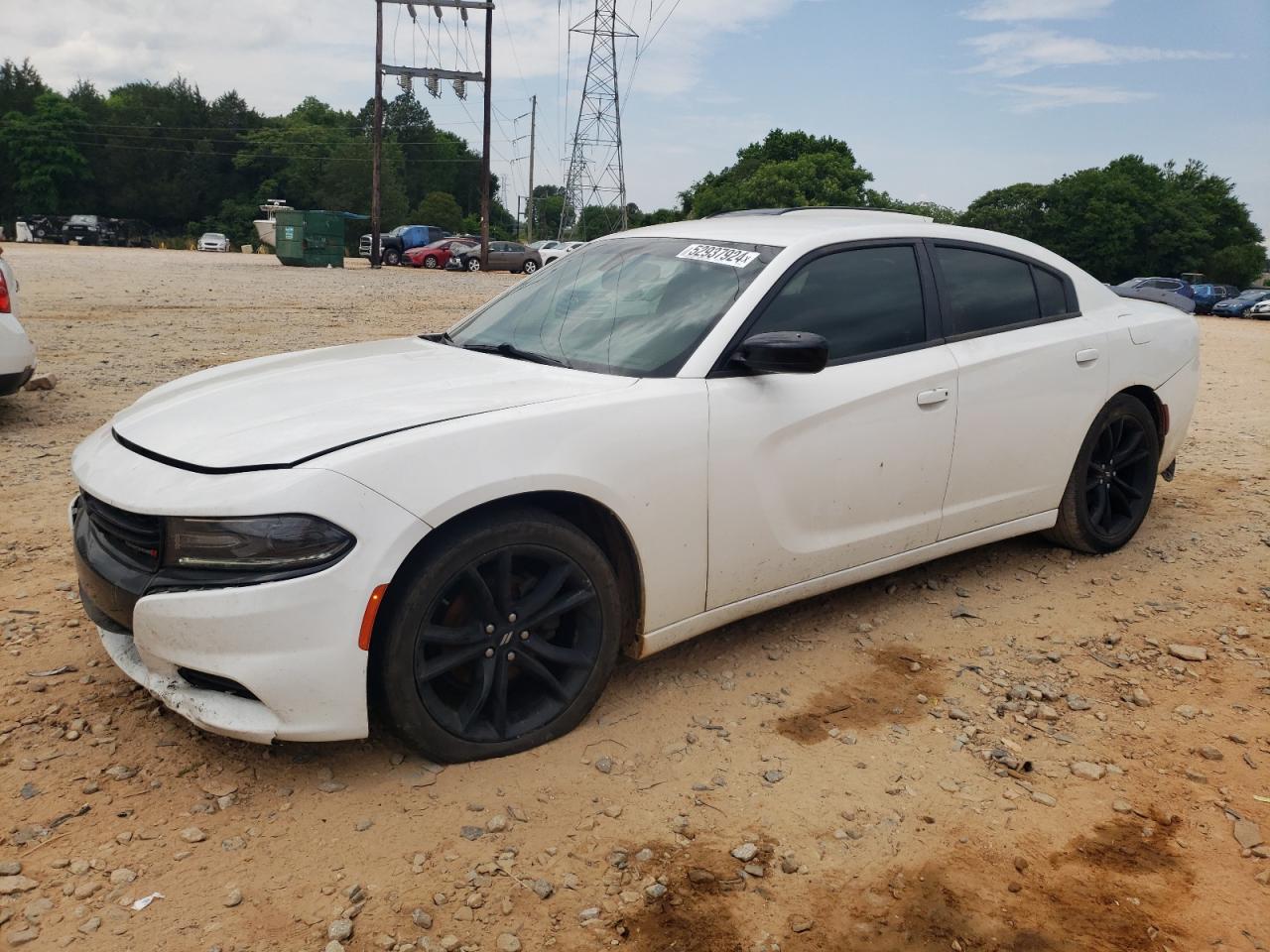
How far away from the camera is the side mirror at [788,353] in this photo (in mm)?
3160

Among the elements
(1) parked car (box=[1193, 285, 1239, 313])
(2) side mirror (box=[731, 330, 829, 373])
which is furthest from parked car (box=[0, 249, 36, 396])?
(1) parked car (box=[1193, 285, 1239, 313])

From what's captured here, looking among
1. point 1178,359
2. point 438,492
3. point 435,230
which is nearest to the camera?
point 438,492

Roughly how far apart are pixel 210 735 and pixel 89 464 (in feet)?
3.00

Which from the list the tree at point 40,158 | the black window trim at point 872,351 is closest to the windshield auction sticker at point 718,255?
the black window trim at point 872,351

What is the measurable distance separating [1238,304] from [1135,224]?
881 inches

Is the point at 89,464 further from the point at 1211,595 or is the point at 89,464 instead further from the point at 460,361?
the point at 1211,595

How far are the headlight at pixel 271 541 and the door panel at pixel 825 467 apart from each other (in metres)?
1.24

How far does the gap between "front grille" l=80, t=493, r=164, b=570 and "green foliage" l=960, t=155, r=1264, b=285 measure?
53967 mm

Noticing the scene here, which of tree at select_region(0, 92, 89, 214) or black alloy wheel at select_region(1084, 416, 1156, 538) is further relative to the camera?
tree at select_region(0, 92, 89, 214)

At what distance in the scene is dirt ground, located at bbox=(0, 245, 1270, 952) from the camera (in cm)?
237

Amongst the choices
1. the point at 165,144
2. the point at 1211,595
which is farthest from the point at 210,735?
the point at 165,144

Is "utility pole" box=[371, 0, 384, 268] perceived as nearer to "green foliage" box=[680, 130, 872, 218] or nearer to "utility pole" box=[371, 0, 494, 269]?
"utility pole" box=[371, 0, 494, 269]

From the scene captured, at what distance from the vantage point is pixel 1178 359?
4.93m

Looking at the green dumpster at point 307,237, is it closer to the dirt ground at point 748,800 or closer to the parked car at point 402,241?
the parked car at point 402,241
